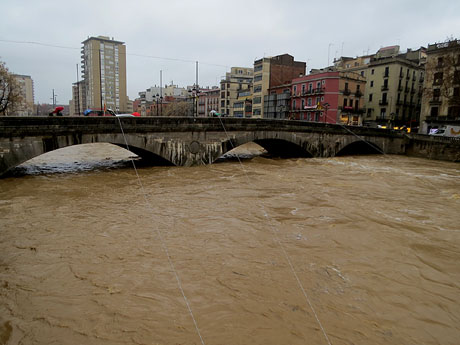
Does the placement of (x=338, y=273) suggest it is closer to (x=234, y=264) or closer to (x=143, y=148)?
(x=234, y=264)

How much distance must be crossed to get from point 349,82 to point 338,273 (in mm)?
44111

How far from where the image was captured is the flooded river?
175 inches

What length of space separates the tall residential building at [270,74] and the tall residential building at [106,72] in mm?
46778

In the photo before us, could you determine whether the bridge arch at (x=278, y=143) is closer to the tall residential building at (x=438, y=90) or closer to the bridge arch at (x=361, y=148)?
the bridge arch at (x=361, y=148)

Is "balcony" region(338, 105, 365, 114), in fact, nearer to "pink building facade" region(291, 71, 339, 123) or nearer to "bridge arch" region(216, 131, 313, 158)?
"pink building facade" region(291, 71, 339, 123)

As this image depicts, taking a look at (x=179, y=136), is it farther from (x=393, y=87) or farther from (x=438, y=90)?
(x=393, y=87)

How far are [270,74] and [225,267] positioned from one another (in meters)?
52.6

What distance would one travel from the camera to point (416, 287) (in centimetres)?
570

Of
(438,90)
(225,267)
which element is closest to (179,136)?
(225,267)

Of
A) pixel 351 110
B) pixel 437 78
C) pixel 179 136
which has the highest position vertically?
pixel 437 78

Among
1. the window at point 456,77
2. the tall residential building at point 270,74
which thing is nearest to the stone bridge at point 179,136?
the window at point 456,77

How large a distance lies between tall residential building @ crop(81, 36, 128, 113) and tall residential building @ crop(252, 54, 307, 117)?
4678 cm

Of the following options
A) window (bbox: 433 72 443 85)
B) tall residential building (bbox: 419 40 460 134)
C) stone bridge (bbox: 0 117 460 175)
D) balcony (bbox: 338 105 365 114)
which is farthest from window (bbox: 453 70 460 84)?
balcony (bbox: 338 105 365 114)

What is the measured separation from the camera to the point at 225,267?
6172 millimetres
